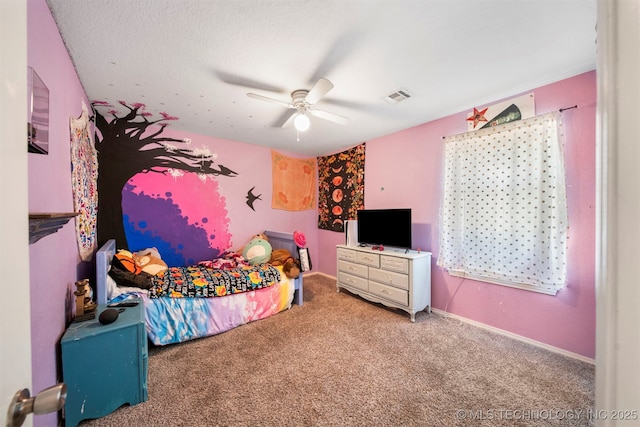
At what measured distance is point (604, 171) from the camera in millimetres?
421

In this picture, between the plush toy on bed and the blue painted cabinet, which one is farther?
the plush toy on bed

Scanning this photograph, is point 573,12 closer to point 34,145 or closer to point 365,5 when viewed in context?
point 365,5

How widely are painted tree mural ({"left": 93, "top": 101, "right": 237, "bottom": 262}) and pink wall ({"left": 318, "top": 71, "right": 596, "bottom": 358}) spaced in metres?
2.91

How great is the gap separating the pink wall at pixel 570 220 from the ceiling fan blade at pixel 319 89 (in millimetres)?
1673

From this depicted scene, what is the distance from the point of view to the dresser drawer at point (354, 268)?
10.1 ft

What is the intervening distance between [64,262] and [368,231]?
288 cm

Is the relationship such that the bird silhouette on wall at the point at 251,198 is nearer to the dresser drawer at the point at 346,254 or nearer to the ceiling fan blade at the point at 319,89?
the dresser drawer at the point at 346,254

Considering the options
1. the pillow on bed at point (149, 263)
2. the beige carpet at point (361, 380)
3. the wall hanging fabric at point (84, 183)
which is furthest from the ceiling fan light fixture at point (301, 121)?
the pillow on bed at point (149, 263)

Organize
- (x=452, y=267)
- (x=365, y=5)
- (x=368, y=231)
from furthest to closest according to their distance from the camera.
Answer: (x=368, y=231)
(x=452, y=267)
(x=365, y=5)

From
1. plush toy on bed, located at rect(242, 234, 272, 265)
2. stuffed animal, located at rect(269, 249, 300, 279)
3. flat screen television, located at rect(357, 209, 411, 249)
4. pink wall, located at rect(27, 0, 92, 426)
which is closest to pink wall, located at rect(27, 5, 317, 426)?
pink wall, located at rect(27, 0, 92, 426)

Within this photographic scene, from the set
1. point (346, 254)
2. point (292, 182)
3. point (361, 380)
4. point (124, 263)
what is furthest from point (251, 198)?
point (361, 380)

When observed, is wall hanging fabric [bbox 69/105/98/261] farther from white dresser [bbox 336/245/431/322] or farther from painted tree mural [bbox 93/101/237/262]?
white dresser [bbox 336/245/431/322]

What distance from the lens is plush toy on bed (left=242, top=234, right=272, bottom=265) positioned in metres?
3.29

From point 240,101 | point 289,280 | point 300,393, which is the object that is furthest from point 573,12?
point 289,280
